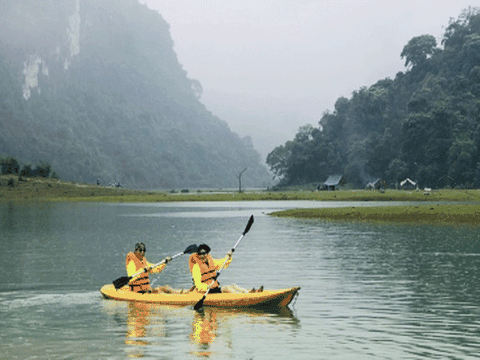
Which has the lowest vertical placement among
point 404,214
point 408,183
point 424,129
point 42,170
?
point 404,214

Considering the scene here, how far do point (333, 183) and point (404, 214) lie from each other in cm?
11393

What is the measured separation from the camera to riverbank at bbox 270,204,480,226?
63475 millimetres

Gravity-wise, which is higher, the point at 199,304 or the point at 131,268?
the point at 131,268

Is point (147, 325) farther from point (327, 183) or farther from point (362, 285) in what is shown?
point (327, 183)

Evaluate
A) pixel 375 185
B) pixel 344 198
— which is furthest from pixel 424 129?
pixel 344 198

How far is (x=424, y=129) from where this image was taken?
15212 cm

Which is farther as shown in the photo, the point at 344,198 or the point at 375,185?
the point at 375,185

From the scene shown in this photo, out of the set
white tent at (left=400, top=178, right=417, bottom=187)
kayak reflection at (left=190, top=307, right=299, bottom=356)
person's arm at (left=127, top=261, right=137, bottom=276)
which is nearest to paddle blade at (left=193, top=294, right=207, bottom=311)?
kayak reflection at (left=190, top=307, right=299, bottom=356)

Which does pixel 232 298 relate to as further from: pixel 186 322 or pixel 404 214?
pixel 404 214

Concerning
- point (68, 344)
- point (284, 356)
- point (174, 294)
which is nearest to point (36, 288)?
point (174, 294)

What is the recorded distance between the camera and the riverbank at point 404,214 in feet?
208

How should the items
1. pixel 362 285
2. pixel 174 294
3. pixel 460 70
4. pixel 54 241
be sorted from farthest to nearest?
Answer: pixel 460 70 < pixel 54 241 < pixel 362 285 < pixel 174 294

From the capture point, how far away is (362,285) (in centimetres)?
2858

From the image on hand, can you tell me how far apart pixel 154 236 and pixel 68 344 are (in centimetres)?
A: 3519
